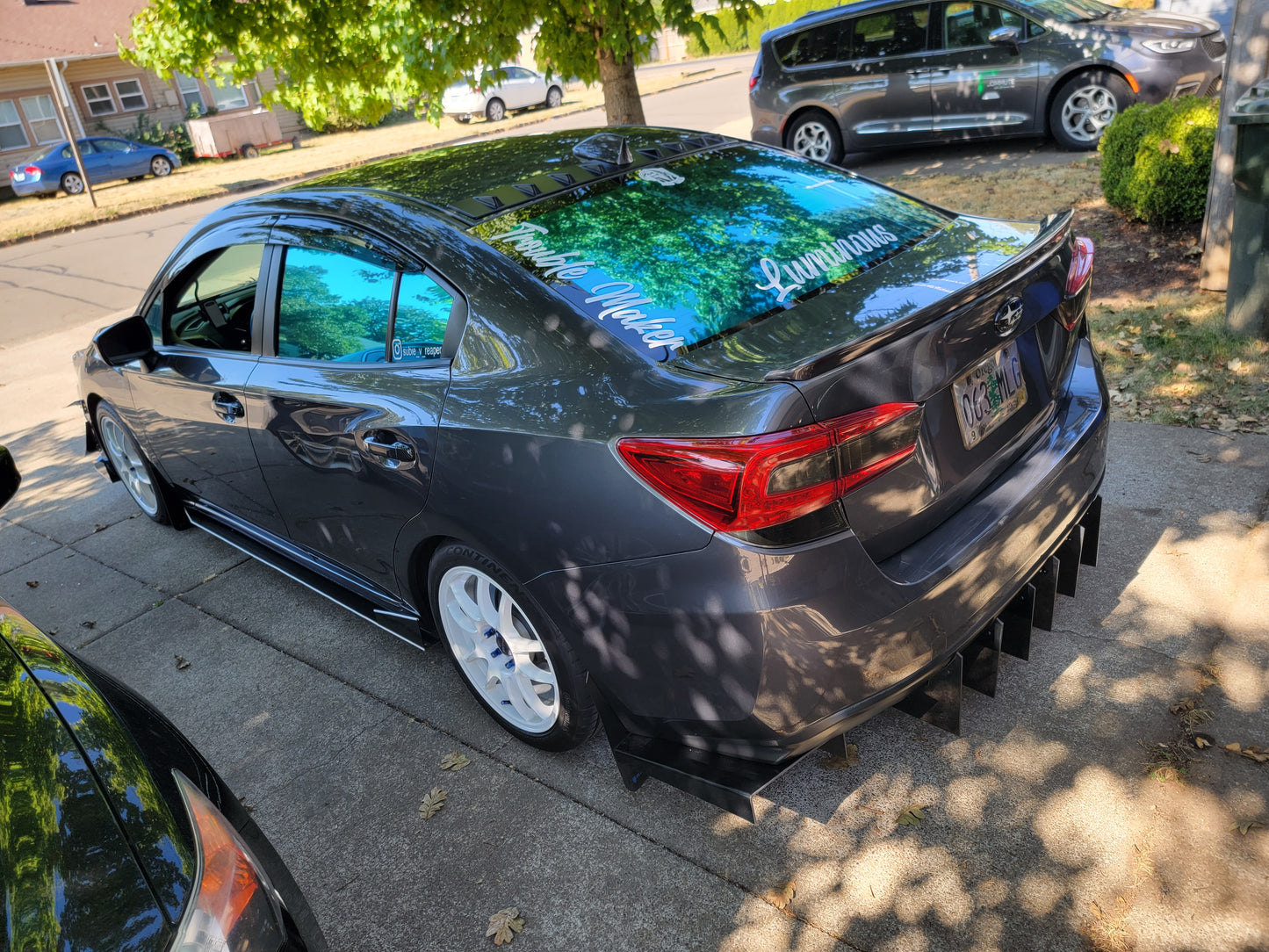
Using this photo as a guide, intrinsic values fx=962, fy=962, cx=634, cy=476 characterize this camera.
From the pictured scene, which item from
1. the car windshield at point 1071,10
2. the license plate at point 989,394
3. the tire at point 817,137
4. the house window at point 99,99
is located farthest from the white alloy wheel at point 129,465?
the house window at point 99,99

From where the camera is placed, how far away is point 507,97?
105 ft

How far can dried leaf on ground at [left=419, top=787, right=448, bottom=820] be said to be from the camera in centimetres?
297

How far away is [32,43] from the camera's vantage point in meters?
32.2

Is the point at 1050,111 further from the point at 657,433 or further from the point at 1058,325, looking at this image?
the point at 657,433

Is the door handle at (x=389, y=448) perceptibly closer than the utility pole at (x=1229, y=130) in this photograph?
Yes

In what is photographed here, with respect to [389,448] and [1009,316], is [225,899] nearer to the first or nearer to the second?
[389,448]

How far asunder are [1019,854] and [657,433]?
1455 mm

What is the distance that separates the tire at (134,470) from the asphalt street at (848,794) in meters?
0.79

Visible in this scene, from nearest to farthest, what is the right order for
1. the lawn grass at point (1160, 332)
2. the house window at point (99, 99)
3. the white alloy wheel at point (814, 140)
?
the lawn grass at point (1160, 332) → the white alloy wheel at point (814, 140) → the house window at point (99, 99)

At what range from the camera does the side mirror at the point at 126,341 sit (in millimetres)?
4016

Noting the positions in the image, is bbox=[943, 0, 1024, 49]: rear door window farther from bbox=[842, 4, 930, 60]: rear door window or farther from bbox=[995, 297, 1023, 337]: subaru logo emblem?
bbox=[995, 297, 1023, 337]: subaru logo emblem

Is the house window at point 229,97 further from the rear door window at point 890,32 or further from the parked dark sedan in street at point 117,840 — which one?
the parked dark sedan in street at point 117,840

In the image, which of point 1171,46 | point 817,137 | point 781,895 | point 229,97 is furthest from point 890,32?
point 229,97

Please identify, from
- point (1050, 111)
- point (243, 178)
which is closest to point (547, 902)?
point (1050, 111)
